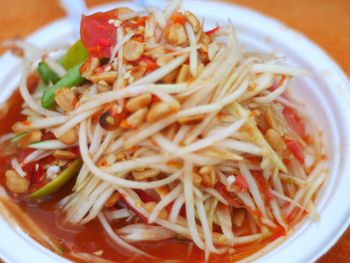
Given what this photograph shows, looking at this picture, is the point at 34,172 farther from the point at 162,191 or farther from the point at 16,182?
the point at 162,191

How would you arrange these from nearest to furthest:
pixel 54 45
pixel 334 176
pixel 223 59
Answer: pixel 223 59 → pixel 334 176 → pixel 54 45

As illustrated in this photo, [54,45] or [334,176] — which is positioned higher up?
[54,45]

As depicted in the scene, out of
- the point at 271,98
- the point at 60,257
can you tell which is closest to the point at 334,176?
the point at 271,98

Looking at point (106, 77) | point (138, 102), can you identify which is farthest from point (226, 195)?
point (106, 77)

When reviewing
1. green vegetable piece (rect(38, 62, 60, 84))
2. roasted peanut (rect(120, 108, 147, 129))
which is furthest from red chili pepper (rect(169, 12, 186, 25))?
green vegetable piece (rect(38, 62, 60, 84))

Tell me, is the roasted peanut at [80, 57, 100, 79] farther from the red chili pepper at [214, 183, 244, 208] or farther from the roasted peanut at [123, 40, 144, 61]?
the red chili pepper at [214, 183, 244, 208]

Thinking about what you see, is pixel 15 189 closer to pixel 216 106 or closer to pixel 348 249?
pixel 216 106
